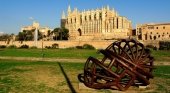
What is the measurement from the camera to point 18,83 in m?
17.2

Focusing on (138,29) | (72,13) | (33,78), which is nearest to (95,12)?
(72,13)

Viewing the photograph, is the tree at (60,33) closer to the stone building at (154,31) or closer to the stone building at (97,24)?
the stone building at (97,24)

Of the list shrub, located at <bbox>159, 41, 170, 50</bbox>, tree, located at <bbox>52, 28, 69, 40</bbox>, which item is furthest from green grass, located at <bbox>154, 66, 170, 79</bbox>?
tree, located at <bbox>52, 28, 69, 40</bbox>

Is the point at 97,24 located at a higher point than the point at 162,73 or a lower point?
higher

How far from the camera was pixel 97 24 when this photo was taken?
124812 millimetres

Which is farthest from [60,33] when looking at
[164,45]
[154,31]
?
[164,45]

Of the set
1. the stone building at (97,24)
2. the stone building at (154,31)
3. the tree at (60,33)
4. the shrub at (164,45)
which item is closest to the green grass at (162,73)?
the shrub at (164,45)

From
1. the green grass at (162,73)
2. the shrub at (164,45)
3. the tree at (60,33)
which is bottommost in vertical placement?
the green grass at (162,73)

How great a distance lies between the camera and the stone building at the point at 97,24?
11538 cm

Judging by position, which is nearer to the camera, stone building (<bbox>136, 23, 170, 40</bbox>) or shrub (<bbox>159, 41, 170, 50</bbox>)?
shrub (<bbox>159, 41, 170, 50</bbox>)

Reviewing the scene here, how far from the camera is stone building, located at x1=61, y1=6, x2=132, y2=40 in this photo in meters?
115

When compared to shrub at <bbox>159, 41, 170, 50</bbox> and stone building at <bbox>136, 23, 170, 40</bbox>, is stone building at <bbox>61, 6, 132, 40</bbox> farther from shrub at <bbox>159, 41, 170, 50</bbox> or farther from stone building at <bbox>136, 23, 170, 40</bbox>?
shrub at <bbox>159, 41, 170, 50</bbox>

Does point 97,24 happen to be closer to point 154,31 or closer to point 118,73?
point 154,31

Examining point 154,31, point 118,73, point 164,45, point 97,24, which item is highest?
point 97,24
